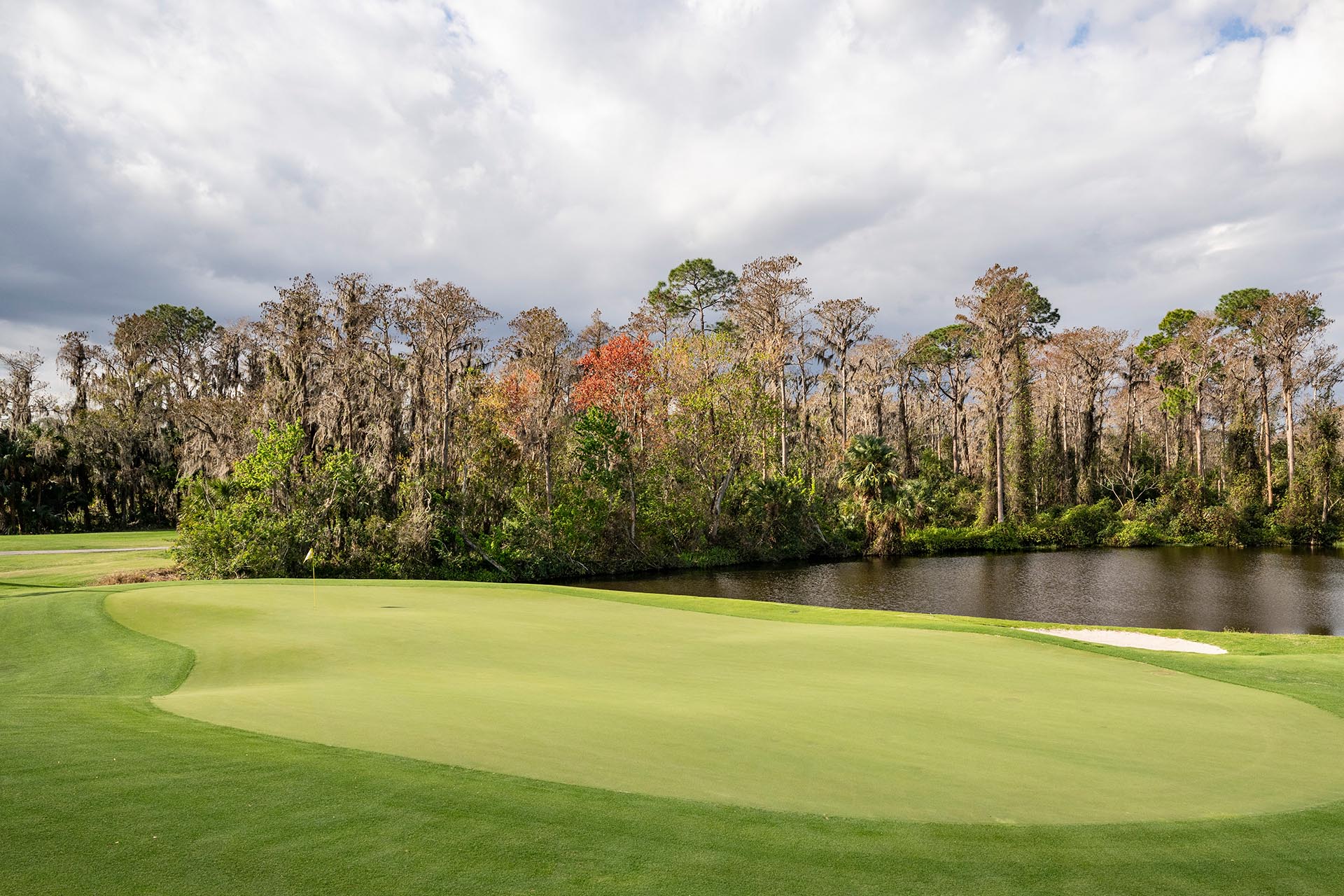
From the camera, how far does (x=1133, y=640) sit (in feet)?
50.1

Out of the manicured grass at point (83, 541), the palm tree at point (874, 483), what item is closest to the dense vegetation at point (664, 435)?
the palm tree at point (874, 483)

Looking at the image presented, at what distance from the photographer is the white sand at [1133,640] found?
14042mm

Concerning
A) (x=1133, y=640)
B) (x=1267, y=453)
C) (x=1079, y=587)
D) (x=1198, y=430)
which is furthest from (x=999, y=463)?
(x=1133, y=640)

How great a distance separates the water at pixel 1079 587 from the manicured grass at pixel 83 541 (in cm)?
2219

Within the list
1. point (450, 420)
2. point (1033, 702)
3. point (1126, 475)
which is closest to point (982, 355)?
point (1126, 475)

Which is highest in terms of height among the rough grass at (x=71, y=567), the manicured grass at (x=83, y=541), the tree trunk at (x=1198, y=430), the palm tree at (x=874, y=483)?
the tree trunk at (x=1198, y=430)

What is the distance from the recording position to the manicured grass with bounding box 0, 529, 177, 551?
32.2m

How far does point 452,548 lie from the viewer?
99.6 ft

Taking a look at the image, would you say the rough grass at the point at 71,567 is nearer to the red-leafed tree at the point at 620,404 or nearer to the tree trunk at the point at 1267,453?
the red-leafed tree at the point at 620,404

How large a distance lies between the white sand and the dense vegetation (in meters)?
21.4

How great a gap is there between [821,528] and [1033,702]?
116 ft

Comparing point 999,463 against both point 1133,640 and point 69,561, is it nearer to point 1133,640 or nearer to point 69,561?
point 1133,640

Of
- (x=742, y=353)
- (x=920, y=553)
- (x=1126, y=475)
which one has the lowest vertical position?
(x=920, y=553)

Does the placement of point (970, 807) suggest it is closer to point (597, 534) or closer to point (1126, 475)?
point (597, 534)
